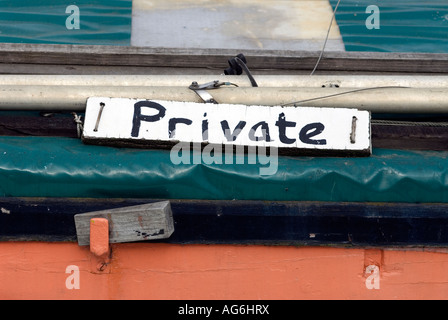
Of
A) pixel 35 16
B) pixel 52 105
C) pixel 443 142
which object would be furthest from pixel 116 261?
pixel 35 16

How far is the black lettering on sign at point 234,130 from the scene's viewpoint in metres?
A: 2.97

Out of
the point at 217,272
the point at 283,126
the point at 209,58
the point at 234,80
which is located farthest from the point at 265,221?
the point at 209,58

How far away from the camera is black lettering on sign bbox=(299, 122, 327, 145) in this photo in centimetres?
298

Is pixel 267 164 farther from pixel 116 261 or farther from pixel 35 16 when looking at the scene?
pixel 35 16

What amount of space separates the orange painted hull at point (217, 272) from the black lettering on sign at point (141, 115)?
0.52 metres

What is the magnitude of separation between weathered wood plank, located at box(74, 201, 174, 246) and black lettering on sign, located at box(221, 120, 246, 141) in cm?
42

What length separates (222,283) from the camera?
3.05 meters

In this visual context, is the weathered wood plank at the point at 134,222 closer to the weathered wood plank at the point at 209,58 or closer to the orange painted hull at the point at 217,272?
the orange painted hull at the point at 217,272

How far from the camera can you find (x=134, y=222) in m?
2.82

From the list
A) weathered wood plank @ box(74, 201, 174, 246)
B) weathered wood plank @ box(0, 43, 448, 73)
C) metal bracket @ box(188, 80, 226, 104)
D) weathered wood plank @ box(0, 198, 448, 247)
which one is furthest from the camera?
weathered wood plank @ box(0, 43, 448, 73)

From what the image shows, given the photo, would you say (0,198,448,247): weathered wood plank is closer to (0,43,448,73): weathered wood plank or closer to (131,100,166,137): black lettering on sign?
(131,100,166,137): black lettering on sign

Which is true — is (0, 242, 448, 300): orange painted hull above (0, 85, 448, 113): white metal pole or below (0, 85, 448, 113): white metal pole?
below

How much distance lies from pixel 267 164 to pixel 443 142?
922mm

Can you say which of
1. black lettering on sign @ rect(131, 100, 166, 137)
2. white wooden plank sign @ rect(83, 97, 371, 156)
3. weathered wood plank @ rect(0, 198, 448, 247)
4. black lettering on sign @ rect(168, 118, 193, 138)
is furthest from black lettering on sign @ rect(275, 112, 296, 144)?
black lettering on sign @ rect(131, 100, 166, 137)
